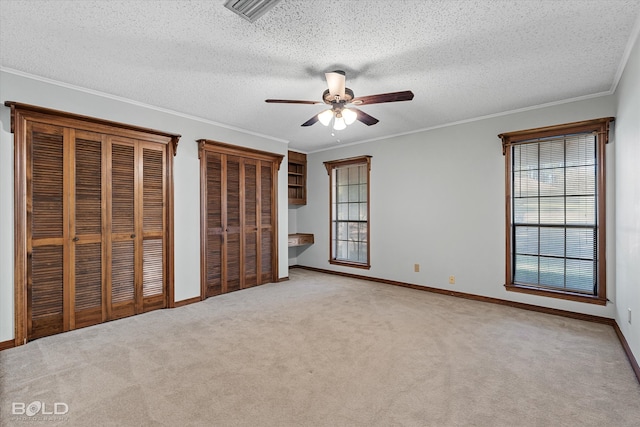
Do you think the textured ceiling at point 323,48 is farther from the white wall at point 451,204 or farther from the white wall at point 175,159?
the white wall at point 451,204

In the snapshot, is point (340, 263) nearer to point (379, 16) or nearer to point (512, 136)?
point (512, 136)

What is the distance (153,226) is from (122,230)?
0.37 meters

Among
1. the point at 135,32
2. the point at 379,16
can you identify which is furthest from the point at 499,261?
the point at 135,32

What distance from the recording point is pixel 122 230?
3701 mm

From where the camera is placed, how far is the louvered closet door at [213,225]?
15.0 ft

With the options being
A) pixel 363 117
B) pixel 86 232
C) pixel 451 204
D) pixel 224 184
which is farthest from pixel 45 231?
pixel 451 204

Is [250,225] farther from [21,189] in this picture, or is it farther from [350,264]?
[21,189]

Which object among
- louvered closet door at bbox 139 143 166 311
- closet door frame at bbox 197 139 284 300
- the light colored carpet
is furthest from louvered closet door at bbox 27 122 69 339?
closet door frame at bbox 197 139 284 300

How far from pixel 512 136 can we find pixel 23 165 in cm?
553

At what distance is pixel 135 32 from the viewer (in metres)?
2.36

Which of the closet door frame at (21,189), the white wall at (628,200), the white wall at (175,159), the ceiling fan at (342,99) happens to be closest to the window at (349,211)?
the white wall at (175,159)

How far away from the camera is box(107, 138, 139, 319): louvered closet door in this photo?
11.9 feet

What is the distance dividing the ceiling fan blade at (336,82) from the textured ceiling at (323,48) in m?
0.13

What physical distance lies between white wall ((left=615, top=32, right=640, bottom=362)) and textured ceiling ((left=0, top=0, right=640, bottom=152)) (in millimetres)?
277
